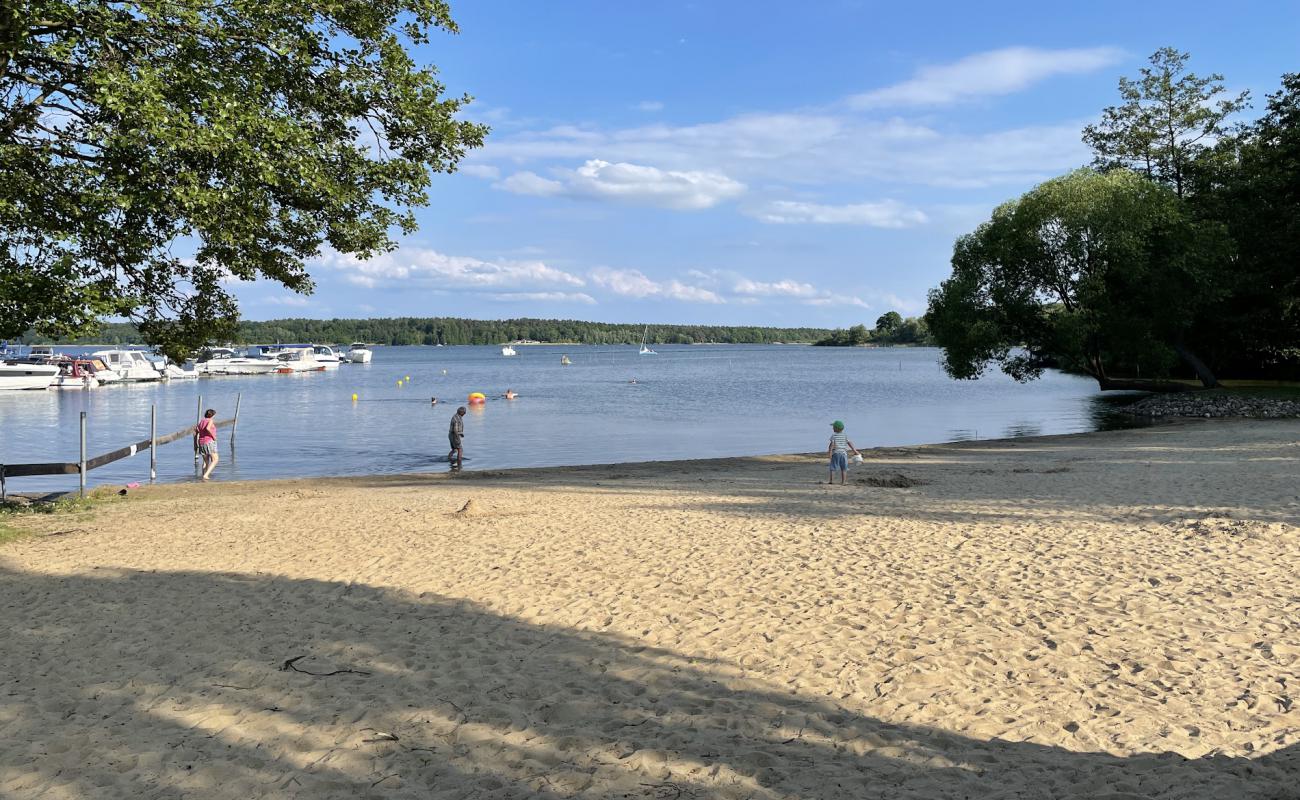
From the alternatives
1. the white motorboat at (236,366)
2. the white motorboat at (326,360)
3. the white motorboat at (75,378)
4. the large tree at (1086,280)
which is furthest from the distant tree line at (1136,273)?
the white motorboat at (326,360)

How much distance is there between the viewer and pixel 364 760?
220 inches

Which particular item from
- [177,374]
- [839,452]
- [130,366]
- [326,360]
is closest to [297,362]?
[326,360]

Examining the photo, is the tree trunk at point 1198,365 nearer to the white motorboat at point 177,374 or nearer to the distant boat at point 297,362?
the white motorboat at point 177,374

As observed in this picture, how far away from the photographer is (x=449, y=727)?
20.0 feet

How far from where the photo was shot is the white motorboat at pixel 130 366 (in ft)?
242

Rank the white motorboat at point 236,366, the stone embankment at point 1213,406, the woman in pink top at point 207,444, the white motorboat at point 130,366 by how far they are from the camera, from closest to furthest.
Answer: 1. the woman in pink top at point 207,444
2. the stone embankment at point 1213,406
3. the white motorboat at point 130,366
4. the white motorboat at point 236,366

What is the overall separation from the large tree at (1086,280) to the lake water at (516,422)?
366 centimetres

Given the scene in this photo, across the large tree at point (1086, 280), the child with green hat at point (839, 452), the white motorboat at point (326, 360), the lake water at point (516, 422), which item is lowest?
the lake water at point (516, 422)

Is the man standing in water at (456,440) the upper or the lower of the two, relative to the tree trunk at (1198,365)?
lower

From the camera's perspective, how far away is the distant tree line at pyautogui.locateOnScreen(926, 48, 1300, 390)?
132ft

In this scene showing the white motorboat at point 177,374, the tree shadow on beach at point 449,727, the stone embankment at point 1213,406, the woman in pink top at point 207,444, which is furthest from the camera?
the white motorboat at point 177,374

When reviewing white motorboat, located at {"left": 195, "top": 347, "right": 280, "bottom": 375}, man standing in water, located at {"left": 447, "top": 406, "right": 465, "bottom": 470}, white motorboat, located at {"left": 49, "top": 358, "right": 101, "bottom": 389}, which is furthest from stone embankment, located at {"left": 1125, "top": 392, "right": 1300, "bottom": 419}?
white motorboat, located at {"left": 195, "top": 347, "right": 280, "bottom": 375}

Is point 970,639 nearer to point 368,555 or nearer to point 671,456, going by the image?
point 368,555

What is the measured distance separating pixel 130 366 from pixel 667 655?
81.2 metres
